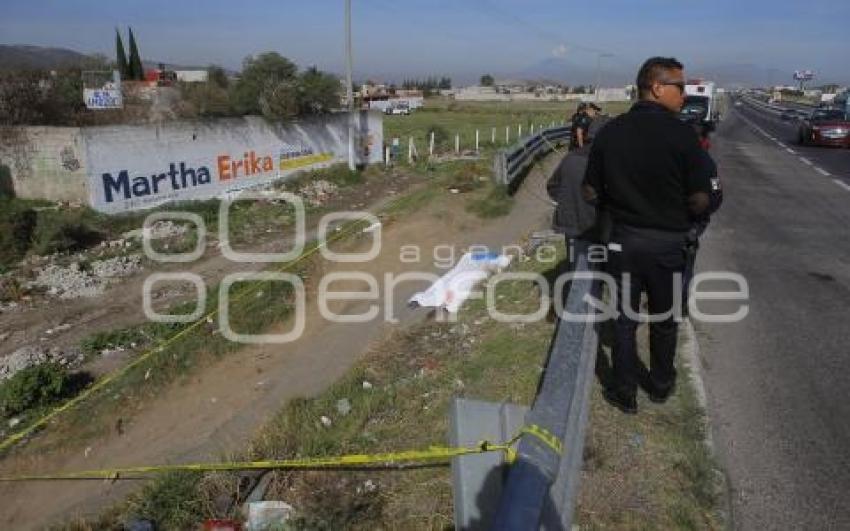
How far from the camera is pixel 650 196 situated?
12.5 ft

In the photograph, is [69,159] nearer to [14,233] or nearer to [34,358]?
[14,233]

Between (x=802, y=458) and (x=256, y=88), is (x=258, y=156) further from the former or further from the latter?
(x=802, y=458)

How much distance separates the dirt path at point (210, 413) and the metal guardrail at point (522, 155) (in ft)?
21.6

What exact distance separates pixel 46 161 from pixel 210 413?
38.6 feet

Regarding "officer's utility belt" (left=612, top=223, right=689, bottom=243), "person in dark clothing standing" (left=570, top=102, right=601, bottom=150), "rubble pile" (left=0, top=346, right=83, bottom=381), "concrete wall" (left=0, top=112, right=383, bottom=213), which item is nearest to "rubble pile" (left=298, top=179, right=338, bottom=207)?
"concrete wall" (left=0, top=112, right=383, bottom=213)

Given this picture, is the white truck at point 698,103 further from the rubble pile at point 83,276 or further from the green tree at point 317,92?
the rubble pile at point 83,276

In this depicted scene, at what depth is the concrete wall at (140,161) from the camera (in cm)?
1543

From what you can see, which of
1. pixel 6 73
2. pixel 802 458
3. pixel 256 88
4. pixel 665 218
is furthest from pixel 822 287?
pixel 6 73

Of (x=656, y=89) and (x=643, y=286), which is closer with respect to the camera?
(x=656, y=89)

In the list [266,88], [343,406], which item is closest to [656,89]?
[343,406]

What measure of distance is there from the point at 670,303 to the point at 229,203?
15.2 m

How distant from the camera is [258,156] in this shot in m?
A: 20.2

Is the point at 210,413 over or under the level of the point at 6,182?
under

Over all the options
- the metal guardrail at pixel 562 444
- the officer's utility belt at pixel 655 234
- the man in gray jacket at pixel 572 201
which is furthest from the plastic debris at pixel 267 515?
the man in gray jacket at pixel 572 201
